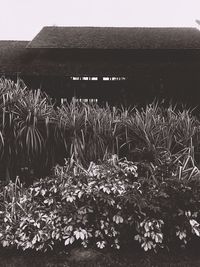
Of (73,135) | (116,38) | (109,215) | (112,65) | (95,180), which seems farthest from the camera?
(116,38)

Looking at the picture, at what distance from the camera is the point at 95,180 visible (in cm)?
420

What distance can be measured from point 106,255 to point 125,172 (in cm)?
90

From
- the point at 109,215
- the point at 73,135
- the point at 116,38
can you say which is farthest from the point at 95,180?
the point at 116,38

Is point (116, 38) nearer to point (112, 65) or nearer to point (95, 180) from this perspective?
point (112, 65)

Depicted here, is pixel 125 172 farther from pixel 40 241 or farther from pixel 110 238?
pixel 40 241

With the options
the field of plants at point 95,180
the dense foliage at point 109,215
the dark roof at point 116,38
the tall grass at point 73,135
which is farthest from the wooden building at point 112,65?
the dense foliage at point 109,215

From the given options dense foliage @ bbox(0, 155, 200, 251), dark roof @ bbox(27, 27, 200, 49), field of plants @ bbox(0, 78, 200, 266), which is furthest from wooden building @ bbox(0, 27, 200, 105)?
dense foliage @ bbox(0, 155, 200, 251)

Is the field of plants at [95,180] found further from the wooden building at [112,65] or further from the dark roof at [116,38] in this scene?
the dark roof at [116,38]

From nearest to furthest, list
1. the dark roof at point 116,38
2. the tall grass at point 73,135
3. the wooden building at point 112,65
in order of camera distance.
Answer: the tall grass at point 73,135 < the wooden building at point 112,65 < the dark roof at point 116,38

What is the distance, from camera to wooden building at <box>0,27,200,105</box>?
1438cm

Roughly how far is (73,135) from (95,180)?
40.8 inches

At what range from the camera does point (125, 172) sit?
4398 millimetres

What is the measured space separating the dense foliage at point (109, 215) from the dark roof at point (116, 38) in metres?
11.9

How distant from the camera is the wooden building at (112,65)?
47.2 feet
